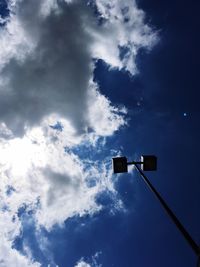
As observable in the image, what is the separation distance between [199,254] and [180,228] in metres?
1.09

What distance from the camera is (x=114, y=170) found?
10812mm

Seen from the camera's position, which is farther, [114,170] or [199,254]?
[114,170]

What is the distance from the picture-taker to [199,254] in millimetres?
4457

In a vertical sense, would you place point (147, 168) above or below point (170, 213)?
above

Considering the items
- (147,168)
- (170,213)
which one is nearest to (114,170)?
(147,168)

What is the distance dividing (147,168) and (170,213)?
462 centimetres

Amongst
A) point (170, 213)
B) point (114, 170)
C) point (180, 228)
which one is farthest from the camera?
point (114, 170)

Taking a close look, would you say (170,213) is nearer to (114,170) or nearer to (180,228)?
(180,228)

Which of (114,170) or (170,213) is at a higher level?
(114,170)

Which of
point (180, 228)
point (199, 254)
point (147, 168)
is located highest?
point (147, 168)

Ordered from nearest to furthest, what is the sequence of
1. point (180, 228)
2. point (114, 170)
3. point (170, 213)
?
point (180, 228), point (170, 213), point (114, 170)

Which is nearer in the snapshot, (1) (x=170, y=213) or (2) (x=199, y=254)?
(2) (x=199, y=254)

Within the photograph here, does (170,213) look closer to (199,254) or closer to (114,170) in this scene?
(199,254)

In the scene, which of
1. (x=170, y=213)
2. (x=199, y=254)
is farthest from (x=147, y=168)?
(x=199, y=254)
